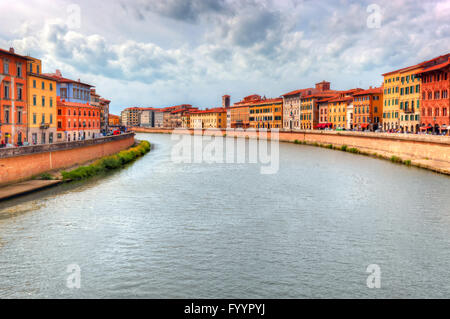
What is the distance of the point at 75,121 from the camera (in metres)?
56.2

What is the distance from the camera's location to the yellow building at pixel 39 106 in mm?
40372

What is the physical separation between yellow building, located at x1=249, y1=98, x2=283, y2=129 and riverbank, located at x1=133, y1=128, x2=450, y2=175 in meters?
32.8

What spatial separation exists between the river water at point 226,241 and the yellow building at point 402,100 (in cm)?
3739

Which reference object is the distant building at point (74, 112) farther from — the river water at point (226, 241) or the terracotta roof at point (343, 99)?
the terracotta roof at point (343, 99)

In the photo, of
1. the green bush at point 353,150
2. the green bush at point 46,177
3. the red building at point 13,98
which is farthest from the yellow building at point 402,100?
the red building at point 13,98

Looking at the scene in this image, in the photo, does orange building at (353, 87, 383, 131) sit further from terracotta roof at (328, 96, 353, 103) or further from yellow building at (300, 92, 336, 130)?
yellow building at (300, 92, 336, 130)

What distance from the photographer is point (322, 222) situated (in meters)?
20.1

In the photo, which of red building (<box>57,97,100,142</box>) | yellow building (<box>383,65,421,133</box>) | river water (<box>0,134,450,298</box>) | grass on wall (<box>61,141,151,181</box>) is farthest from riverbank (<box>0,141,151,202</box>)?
yellow building (<box>383,65,421,133</box>)

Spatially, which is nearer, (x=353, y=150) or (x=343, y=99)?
(x=353, y=150)

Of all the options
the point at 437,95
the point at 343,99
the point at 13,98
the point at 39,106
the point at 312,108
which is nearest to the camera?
the point at 13,98

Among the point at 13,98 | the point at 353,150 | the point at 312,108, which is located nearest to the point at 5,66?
the point at 13,98

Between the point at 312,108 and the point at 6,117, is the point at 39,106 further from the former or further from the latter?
the point at 312,108

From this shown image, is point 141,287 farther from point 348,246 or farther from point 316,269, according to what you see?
point 348,246

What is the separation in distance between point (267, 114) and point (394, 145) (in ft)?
255
